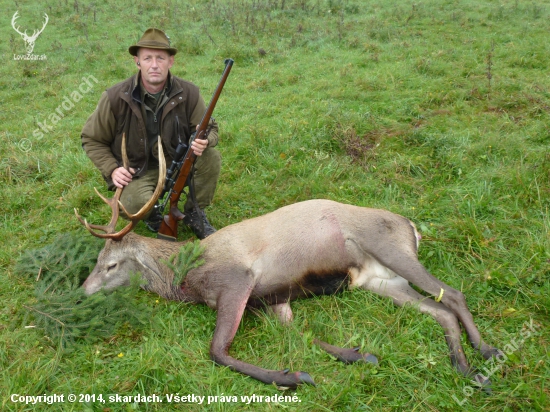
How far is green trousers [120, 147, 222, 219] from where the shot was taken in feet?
15.8

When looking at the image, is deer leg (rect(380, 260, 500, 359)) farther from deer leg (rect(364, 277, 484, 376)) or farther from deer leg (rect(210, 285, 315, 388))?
deer leg (rect(210, 285, 315, 388))

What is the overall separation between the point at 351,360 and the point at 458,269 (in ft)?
4.92

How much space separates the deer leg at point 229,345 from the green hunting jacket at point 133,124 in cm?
202

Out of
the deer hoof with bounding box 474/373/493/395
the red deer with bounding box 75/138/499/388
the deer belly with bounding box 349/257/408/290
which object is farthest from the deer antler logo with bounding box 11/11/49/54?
the deer hoof with bounding box 474/373/493/395

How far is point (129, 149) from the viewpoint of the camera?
4.90m

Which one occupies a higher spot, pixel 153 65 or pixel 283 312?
pixel 153 65

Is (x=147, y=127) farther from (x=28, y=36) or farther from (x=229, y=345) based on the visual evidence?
(x=28, y=36)

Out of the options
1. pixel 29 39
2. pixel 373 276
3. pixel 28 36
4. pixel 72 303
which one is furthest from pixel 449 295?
pixel 28 36

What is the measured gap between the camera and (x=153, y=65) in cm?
455

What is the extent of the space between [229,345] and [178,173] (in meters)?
2.07

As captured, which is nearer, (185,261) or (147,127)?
(185,261)

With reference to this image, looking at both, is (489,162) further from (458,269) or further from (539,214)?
(458,269)

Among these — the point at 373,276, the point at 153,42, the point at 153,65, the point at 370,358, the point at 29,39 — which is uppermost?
the point at 153,42

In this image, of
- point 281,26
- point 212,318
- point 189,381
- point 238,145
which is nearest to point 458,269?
point 212,318
